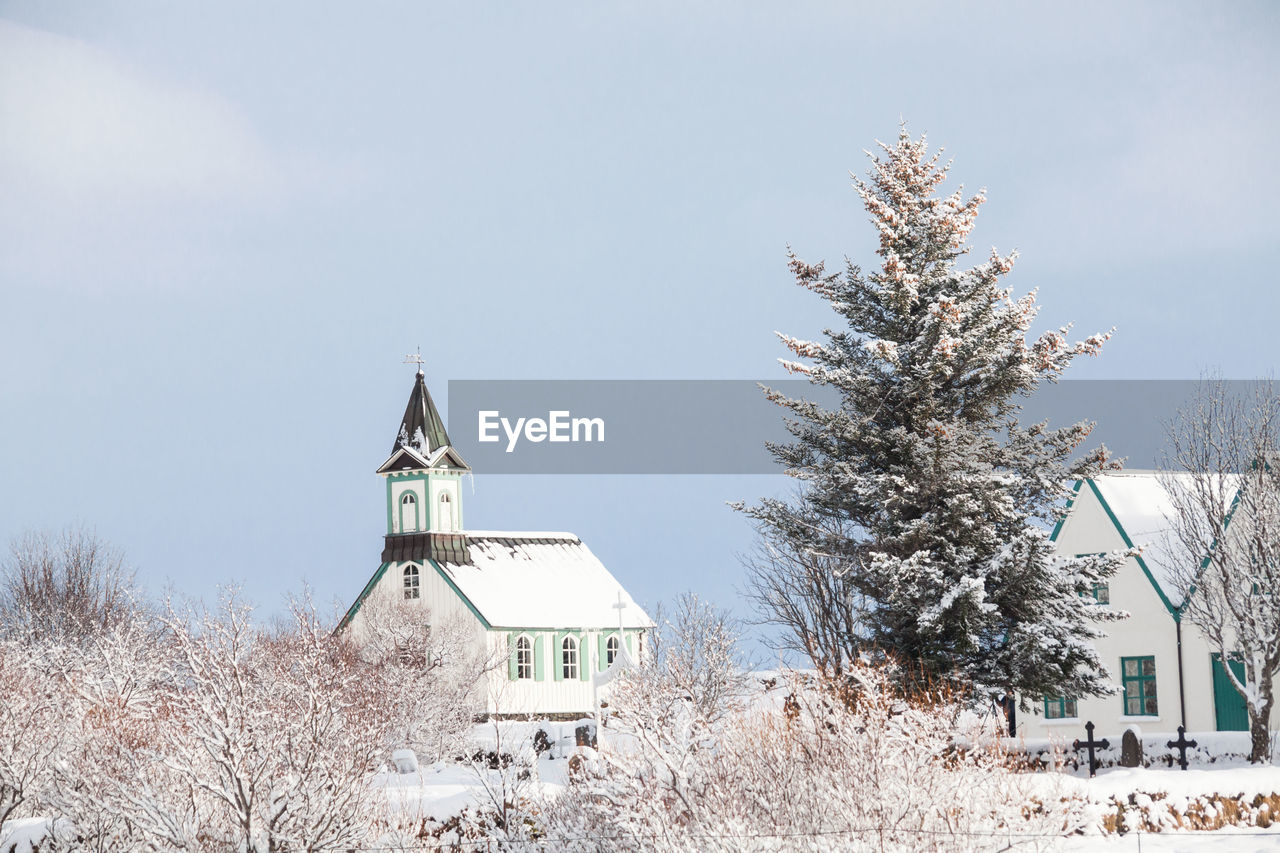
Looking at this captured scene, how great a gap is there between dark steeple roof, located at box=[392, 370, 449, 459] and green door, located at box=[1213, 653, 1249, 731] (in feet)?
101

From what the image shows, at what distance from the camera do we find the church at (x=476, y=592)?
1981 inches

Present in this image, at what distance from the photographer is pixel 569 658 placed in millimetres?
52281

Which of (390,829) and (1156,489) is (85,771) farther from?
(1156,489)

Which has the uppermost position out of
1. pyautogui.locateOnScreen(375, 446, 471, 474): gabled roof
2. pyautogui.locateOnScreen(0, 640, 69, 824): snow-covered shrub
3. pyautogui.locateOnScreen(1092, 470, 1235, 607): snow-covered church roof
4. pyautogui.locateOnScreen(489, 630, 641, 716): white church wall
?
pyautogui.locateOnScreen(375, 446, 471, 474): gabled roof

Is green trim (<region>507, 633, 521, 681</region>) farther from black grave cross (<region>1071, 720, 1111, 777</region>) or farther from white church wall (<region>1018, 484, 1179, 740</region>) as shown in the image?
black grave cross (<region>1071, 720, 1111, 777</region>)

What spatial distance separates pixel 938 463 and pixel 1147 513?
35.6 feet

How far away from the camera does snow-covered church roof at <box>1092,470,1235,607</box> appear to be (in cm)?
2833

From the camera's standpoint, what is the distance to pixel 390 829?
15.6 m

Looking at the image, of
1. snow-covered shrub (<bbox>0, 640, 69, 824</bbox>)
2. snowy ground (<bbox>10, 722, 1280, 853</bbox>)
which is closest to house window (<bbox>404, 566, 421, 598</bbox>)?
snowy ground (<bbox>10, 722, 1280, 853</bbox>)

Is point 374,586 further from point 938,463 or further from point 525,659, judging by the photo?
point 938,463

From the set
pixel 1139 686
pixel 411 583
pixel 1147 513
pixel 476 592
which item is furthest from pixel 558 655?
pixel 1139 686

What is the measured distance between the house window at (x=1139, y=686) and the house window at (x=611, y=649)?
2651 centimetres

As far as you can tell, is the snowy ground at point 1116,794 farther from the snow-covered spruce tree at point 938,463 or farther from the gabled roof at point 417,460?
the gabled roof at point 417,460

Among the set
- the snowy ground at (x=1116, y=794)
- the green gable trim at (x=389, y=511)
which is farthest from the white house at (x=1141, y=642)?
the green gable trim at (x=389, y=511)
